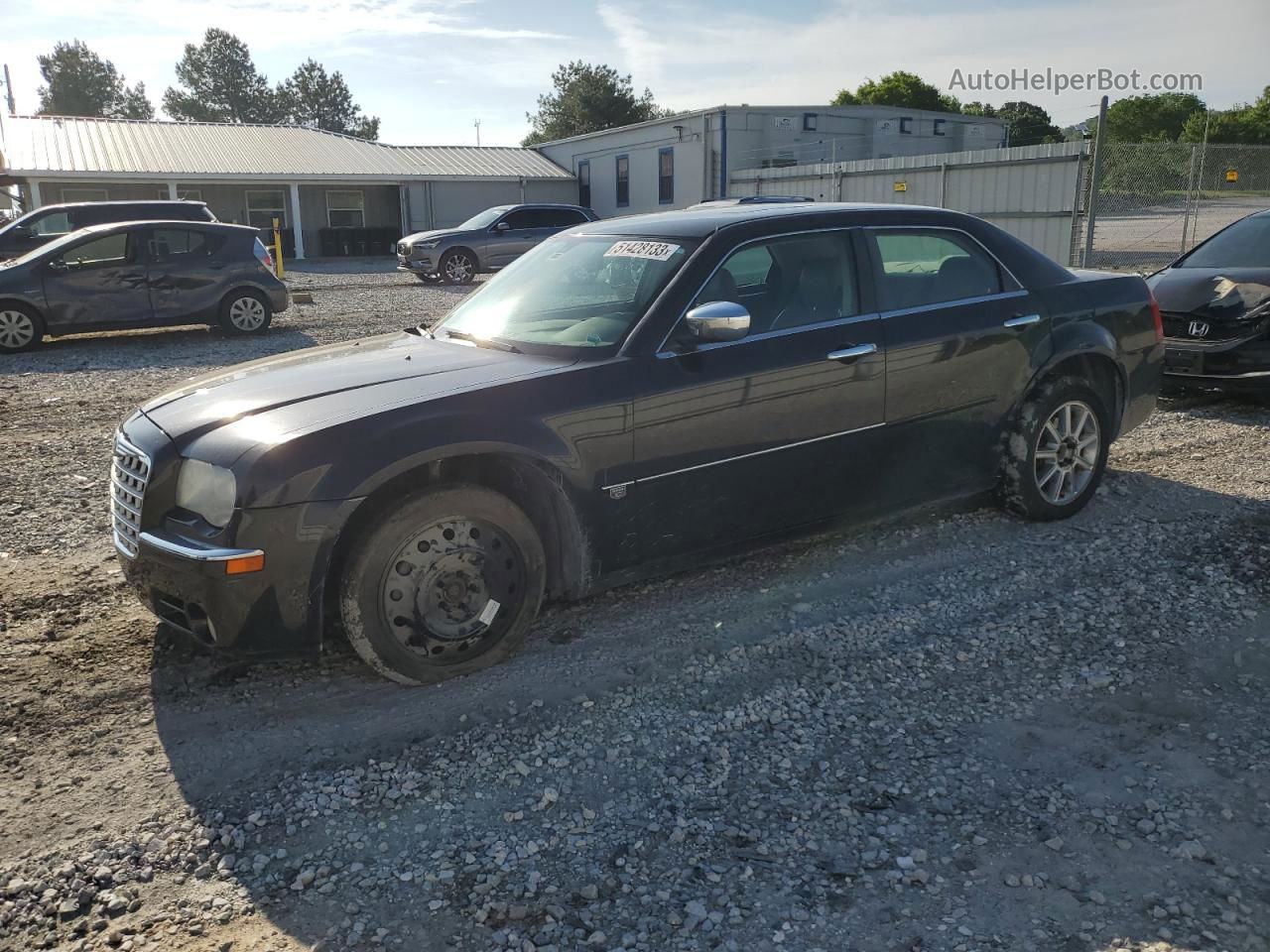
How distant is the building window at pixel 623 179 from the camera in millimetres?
35938

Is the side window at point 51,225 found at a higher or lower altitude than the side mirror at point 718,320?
higher

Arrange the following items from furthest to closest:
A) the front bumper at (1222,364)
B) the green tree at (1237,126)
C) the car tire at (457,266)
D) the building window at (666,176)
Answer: the green tree at (1237,126), the building window at (666,176), the car tire at (457,266), the front bumper at (1222,364)

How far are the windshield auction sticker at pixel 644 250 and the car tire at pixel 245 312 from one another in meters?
10.4

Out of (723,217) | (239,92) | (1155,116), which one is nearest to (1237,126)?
(1155,116)

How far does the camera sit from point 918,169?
20438 millimetres

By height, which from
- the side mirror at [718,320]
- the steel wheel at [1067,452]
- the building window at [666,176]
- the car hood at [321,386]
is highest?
the building window at [666,176]

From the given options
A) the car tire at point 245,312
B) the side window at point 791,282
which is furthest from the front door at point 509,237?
the side window at point 791,282

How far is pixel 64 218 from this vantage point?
52.2 ft

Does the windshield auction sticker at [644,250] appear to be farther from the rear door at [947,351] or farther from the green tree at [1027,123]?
the green tree at [1027,123]

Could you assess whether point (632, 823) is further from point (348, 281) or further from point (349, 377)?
point (348, 281)

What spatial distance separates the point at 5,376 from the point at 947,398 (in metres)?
10.3

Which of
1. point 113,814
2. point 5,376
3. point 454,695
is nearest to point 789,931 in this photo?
point 454,695

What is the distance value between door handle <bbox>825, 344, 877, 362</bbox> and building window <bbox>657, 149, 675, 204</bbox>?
96.8 ft

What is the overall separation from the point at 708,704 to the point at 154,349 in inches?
451
